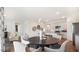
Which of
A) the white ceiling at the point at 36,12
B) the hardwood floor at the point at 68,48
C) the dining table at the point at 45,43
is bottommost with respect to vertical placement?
the hardwood floor at the point at 68,48

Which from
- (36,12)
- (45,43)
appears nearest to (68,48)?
(45,43)

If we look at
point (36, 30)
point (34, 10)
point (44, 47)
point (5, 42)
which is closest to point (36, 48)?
point (44, 47)

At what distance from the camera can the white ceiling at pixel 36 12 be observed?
1663mm

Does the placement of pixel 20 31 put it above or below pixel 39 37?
above

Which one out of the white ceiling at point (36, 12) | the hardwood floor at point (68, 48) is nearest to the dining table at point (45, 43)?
the hardwood floor at point (68, 48)

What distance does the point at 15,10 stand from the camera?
1.68m

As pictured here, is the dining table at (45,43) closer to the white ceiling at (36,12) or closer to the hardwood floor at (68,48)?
the hardwood floor at (68,48)

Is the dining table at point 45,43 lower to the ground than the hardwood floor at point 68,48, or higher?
higher

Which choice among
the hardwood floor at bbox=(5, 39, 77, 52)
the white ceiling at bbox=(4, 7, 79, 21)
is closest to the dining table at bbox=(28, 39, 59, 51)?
the hardwood floor at bbox=(5, 39, 77, 52)

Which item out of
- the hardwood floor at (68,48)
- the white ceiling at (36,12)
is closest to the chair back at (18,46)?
the hardwood floor at (68,48)

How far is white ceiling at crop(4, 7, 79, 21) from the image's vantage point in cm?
166
